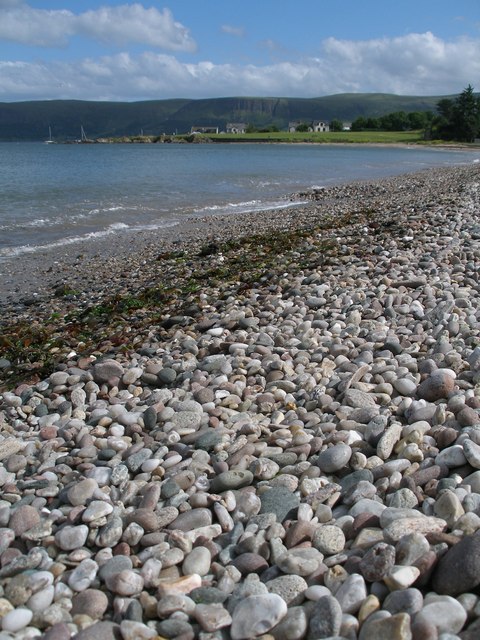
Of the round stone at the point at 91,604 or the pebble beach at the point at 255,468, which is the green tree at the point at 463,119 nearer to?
the pebble beach at the point at 255,468

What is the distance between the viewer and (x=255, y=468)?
3312 millimetres

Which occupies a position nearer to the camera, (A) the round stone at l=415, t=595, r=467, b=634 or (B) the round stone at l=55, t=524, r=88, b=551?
(A) the round stone at l=415, t=595, r=467, b=634

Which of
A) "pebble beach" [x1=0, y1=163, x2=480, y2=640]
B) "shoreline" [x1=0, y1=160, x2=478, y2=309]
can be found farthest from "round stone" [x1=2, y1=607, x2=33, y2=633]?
"shoreline" [x1=0, y1=160, x2=478, y2=309]

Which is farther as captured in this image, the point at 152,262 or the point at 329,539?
the point at 152,262

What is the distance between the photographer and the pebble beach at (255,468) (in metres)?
2.30

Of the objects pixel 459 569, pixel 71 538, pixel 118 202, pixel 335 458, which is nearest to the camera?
pixel 459 569

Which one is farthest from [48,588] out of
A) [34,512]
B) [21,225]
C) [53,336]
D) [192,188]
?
[192,188]

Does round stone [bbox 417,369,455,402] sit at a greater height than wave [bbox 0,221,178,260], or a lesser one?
greater

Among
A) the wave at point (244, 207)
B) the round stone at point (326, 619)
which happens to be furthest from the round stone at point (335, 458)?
the wave at point (244, 207)

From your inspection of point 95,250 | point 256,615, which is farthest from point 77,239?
point 256,615

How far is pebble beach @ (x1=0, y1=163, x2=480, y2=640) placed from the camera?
230 centimetres

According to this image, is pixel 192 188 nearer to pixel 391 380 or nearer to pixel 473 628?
pixel 391 380

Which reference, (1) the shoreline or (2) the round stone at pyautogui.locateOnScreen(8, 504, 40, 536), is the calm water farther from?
(2) the round stone at pyautogui.locateOnScreen(8, 504, 40, 536)

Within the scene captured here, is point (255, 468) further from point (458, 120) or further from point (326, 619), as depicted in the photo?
point (458, 120)
